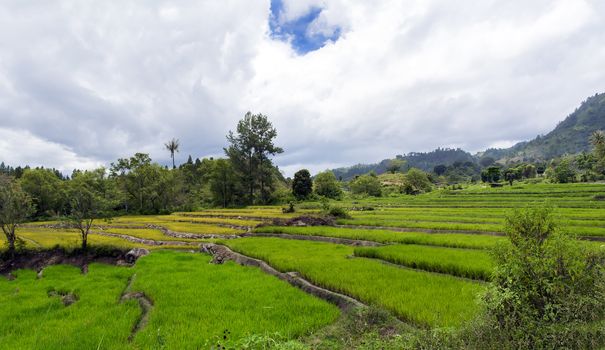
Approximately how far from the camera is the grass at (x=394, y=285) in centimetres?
677

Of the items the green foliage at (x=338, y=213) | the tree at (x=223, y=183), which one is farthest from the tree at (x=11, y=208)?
the tree at (x=223, y=183)

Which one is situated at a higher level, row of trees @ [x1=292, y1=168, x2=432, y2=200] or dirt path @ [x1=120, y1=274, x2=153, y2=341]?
row of trees @ [x1=292, y1=168, x2=432, y2=200]

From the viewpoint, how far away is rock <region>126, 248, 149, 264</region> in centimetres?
1903

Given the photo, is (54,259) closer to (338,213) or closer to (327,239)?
(327,239)

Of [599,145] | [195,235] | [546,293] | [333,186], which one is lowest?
[195,235]

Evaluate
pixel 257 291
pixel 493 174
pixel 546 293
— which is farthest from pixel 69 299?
pixel 493 174

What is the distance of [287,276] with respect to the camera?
1112cm

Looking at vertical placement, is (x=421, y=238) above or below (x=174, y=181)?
below

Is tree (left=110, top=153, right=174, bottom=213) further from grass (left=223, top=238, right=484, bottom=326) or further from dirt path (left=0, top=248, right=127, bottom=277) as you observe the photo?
grass (left=223, top=238, right=484, bottom=326)

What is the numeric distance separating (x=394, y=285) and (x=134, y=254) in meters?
16.9

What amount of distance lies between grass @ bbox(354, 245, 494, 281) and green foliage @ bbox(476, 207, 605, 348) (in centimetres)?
420

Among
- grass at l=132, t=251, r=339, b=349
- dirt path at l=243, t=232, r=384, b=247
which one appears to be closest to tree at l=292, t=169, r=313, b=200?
dirt path at l=243, t=232, r=384, b=247

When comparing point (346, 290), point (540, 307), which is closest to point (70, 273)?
point (346, 290)

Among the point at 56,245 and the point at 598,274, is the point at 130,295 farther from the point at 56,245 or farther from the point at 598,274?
the point at 56,245
